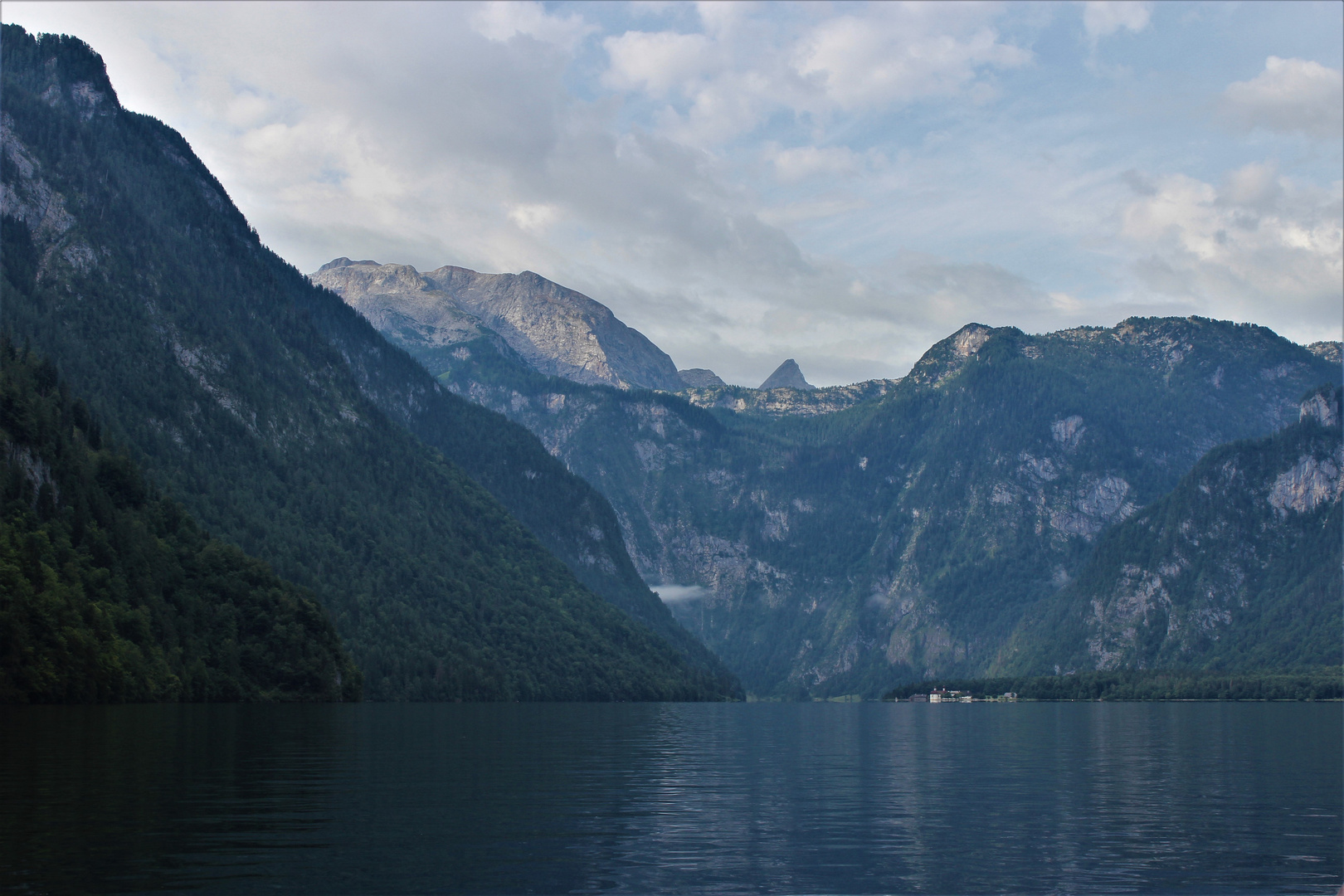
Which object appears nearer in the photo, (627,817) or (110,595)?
(627,817)

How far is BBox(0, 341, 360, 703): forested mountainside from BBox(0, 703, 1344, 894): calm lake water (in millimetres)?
33704

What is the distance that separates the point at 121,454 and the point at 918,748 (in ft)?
476

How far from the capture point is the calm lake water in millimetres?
35875

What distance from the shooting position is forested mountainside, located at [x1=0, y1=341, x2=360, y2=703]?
125625 mm

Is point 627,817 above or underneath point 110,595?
underneath

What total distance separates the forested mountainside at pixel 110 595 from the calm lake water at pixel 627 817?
33.7 meters

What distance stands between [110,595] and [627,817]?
5231 inches

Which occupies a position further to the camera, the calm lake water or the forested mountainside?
the forested mountainside

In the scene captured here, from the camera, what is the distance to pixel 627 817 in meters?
49.7

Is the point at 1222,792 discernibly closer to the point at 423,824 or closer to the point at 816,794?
the point at 816,794

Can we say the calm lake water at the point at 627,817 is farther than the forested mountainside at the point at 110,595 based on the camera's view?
No

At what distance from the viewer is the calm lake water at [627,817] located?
118 feet

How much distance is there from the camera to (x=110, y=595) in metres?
159

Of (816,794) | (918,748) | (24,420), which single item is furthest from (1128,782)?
(24,420)
